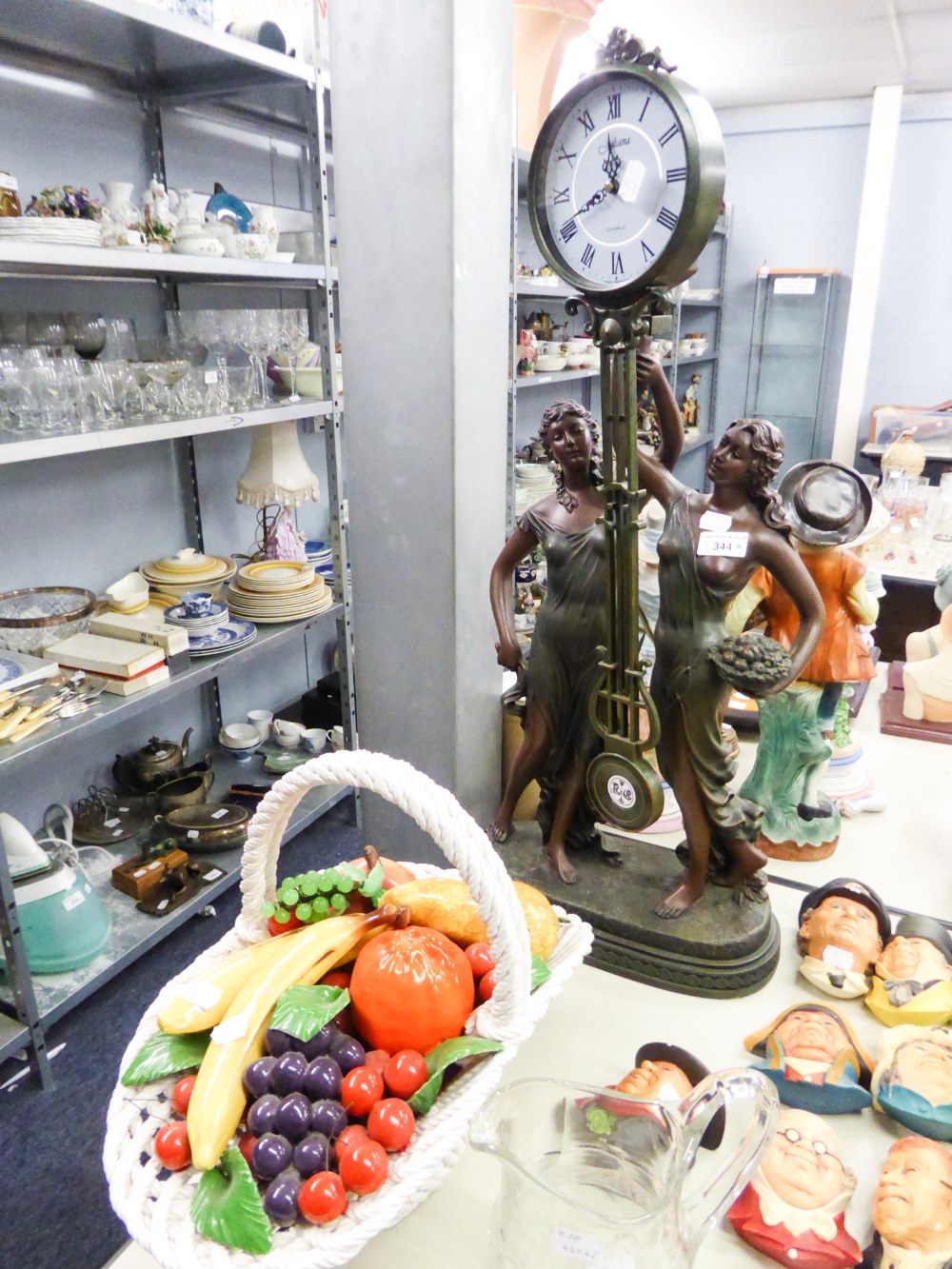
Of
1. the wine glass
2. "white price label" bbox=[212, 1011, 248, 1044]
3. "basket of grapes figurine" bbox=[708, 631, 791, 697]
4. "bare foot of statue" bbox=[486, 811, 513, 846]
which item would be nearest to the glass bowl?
the wine glass

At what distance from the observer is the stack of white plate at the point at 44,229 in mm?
1604

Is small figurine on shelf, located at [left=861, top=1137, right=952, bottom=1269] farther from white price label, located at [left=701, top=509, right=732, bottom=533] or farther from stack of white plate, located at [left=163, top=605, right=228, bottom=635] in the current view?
stack of white plate, located at [left=163, top=605, right=228, bottom=635]

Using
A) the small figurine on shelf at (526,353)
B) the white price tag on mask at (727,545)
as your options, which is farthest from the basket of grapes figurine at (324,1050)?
the small figurine on shelf at (526,353)

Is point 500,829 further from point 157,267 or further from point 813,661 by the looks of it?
point 157,267

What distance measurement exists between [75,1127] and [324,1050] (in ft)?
3.87

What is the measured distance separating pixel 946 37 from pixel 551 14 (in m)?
2.16

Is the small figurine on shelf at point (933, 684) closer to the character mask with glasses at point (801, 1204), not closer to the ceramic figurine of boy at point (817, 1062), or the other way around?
the ceramic figurine of boy at point (817, 1062)

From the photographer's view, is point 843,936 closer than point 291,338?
Yes

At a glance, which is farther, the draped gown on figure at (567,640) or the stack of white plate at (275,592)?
the stack of white plate at (275,592)

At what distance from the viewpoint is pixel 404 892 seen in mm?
982

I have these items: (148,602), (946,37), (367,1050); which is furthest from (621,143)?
(946,37)

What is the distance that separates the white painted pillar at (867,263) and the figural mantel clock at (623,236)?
433 cm

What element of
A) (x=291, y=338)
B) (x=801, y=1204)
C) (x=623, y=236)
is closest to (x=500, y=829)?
(x=801, y=1204)

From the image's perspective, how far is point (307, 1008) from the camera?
803mm
